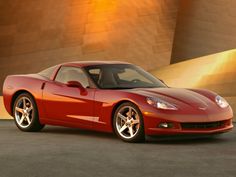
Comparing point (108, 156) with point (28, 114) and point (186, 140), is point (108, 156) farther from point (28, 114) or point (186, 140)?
point (28, 114)

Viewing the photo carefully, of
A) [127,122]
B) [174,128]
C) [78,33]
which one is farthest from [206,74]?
[174,128]

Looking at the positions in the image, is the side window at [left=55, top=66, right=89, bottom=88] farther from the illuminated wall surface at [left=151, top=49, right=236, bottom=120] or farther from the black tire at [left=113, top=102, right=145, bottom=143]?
the illuminated wall surface at [left=151, top=49, right=236, bottom=120]

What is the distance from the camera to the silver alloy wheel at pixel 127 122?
10164 millimetres

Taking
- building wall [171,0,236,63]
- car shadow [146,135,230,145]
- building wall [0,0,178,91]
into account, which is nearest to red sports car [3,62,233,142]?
car shadow [146,135,230,145]

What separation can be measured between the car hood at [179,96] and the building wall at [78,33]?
1142 cm

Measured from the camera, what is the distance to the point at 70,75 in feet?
38.0

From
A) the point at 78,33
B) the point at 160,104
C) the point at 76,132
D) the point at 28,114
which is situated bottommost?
the point at 76,132

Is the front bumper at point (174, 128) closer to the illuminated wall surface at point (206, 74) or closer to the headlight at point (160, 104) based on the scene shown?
the headlight at point (160, 104)

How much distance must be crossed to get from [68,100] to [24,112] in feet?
3.97

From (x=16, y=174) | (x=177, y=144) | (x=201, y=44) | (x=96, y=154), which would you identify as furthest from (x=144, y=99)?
(x=201, y=44)

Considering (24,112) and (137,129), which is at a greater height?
(137,129)

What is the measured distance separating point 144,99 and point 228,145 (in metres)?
1.33

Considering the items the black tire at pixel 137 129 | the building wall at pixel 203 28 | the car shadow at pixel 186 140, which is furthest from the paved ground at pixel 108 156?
the building wall at pixel 203 28

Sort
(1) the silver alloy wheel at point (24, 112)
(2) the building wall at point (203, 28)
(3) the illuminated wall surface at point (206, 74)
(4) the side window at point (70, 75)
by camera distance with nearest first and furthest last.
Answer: (4) the side window at point (70, 75) < (1) the silver alloy wheel at point (24, 112) < (3) the illuminated wall surface at point (206, 74) < (2) the building wall at point (203, 28)
